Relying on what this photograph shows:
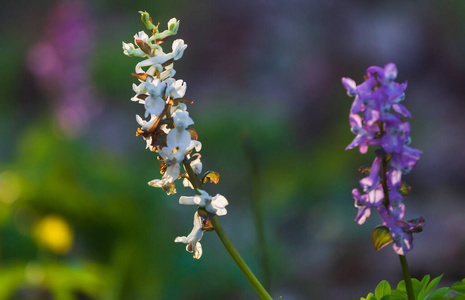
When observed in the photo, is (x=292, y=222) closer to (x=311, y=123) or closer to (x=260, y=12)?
(x=311, y=123)

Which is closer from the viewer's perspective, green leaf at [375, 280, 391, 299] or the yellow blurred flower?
green leaf at [375, 280, 391, 299]

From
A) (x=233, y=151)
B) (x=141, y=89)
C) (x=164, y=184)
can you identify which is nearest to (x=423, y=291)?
(x=164, y=184)

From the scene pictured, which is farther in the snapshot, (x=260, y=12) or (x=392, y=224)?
(x=260, y=12)

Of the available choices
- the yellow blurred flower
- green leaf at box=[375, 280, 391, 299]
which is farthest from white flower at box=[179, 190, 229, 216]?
the yellow blurred flower

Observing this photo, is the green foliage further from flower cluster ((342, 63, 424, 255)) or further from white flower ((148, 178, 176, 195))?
white flower ((148, 178, 176, 195))

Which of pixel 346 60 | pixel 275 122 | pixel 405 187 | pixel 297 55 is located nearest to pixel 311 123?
pixel 275 122

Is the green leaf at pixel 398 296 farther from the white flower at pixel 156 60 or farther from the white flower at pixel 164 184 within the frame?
the white flower at pixel 156 60
